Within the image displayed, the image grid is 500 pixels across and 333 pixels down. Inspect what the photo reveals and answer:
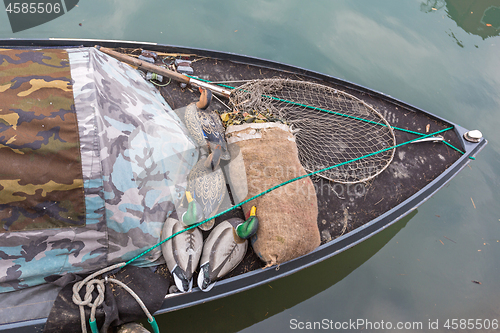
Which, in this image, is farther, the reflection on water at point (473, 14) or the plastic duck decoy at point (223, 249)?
the reflection on water at point (473, 14)

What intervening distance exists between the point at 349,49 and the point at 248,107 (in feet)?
10.8

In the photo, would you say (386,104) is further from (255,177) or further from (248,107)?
(255,177)

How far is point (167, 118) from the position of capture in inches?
103

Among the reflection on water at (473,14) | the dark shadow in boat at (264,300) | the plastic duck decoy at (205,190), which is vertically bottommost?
the dark shadow in boat at (264,300)

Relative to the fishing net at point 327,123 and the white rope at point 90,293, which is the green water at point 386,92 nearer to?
the white rope at point 90,293

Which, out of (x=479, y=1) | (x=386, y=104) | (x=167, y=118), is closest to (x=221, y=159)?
(x=167, y=118)

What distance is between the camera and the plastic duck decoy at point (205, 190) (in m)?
2.40

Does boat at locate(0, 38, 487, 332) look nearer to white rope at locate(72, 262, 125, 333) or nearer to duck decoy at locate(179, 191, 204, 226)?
duck decoy at locate(179, 191, 204, 226)

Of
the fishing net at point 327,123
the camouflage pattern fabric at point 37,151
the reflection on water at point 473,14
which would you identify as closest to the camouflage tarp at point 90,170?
the camouflage pattern fabric at point 37,151

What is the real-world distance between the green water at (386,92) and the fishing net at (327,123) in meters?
1.17

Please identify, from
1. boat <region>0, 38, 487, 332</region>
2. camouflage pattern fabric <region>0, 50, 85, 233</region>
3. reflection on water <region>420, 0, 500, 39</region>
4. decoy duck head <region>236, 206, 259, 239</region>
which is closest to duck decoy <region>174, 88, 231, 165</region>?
boat <region>0, 38, 487, 332</region>

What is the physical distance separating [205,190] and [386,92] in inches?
159

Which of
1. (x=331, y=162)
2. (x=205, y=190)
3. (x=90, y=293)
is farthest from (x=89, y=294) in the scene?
(x=331, y=162)

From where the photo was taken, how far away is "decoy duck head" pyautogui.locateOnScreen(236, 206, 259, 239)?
7.62ft
